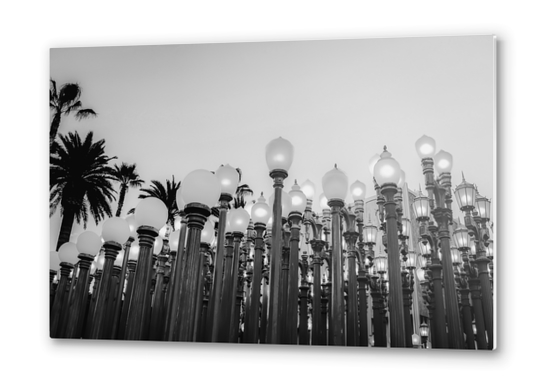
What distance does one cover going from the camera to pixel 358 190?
309 cm

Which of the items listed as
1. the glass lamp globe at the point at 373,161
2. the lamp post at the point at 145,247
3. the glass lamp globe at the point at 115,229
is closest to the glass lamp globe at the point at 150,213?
the lamp post at the point at 145,247

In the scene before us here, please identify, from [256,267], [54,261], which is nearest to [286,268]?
[256,267]

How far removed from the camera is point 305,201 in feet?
10.4

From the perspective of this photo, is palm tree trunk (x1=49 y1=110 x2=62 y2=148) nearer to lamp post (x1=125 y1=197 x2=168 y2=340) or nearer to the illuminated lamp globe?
the illuminated lamp globe

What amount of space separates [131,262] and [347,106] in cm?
166

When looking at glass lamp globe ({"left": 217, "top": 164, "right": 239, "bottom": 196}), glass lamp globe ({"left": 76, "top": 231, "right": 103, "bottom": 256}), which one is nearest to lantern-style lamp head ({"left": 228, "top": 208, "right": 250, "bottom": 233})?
glass lamp globe ({"left": 217, "top": 164, "right": 239, "bottom": 196})

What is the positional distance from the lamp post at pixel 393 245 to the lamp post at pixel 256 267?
70 centimetres

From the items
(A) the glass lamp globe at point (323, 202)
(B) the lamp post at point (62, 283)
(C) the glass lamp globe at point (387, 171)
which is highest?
(C) the glass lamp globe at point (387, 171)

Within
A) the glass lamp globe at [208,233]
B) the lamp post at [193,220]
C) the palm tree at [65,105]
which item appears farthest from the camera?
the palm tree at [65,105]

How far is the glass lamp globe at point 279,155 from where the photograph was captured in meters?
3.03

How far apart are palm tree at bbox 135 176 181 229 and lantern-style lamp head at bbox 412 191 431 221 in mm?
1443

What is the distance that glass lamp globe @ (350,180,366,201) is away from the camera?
308 cm

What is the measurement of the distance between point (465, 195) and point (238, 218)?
4.38 feet

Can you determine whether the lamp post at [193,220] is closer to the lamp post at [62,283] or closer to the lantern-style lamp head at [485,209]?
the lamp post at [62,283]
